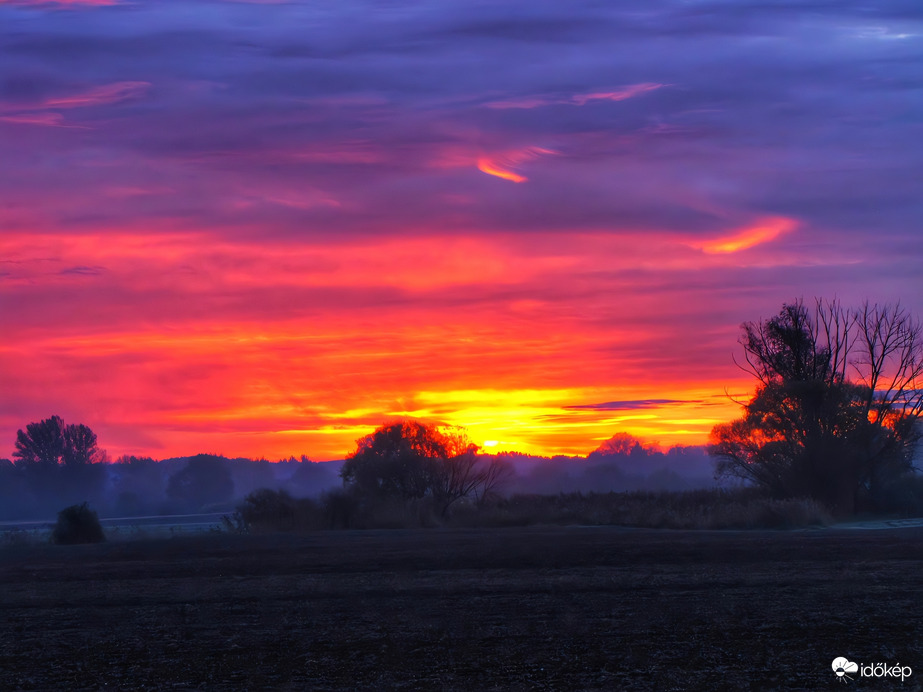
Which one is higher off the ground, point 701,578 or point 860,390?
point 860,390

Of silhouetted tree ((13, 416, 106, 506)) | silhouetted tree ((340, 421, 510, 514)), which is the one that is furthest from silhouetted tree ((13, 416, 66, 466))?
silhouetted tree ((340, 421, 510, 514))

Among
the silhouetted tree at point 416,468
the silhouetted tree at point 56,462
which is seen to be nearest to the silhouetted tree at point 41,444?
the silhouetted tree at point 56,462

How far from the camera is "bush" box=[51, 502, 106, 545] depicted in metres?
35.7

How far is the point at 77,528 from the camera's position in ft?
118

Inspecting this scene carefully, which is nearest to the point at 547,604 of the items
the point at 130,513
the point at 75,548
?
the point at 75,548

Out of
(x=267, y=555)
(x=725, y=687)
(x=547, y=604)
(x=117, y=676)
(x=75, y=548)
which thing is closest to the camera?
(x=725, y=687)

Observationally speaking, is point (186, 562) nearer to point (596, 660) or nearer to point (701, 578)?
point (701, 578)

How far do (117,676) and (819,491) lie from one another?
38.4 metres

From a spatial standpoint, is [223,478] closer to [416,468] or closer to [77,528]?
[416,468]

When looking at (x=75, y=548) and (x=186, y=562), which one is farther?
(x=75, y=548)

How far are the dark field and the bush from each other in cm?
1398

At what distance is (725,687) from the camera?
8773mm

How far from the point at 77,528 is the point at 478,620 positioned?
28342mm

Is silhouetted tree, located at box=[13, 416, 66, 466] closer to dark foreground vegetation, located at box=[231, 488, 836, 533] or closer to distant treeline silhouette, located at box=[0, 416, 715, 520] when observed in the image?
distant treeline silhouette, located at box=[0, 416, 715, 520]
